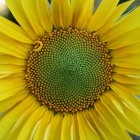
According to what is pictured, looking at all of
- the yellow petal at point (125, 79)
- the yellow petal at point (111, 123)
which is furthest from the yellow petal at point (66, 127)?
the yellow petal at point (125, 79)

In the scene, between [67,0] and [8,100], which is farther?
[8,100]

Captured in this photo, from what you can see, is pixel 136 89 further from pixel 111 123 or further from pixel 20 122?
pixel 20 122

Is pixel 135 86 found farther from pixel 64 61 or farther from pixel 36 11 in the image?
pixel 36 11

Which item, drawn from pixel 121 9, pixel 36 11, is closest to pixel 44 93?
pixel 36 11

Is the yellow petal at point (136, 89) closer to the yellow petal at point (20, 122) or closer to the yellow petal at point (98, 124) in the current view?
the yellow petal at point (98, 124)

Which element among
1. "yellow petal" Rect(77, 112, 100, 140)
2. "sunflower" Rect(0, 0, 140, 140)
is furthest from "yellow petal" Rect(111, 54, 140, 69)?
"yellow petal" Rect(77, 112, 100, 140)

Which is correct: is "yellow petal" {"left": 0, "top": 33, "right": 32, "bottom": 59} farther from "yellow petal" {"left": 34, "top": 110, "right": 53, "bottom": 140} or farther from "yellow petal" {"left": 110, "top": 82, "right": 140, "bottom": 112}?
"yellow petal" {"left": 110, "top": 82, "right": 140, "bottom": 112}
